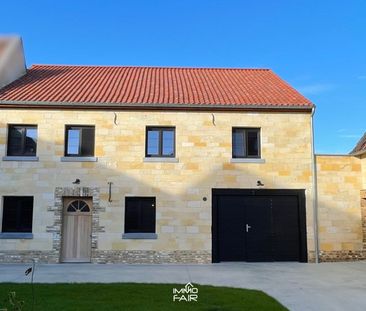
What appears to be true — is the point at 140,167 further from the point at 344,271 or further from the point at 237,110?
the point at 344,271

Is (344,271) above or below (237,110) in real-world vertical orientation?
below

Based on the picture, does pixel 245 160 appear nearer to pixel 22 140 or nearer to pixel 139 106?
pixel 139 106

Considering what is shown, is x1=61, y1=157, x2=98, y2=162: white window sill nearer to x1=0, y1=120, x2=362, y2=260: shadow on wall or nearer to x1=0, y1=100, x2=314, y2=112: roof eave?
x1=0, y1=120, x2=362, y2=260: shadow on wall

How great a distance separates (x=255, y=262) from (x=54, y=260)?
7096 millimetres

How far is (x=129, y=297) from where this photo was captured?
8609 mm

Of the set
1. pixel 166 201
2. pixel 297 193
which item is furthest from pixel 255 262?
pixel 166 201

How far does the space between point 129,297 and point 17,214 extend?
761 cm

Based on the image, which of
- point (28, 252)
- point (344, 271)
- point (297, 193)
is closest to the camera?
point (344, 271)

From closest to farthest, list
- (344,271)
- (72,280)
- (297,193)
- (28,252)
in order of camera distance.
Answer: (72,280), (344,271), (28,252), (297,193)

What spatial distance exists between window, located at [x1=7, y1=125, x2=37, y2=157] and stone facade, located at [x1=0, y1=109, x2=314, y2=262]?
26 cm

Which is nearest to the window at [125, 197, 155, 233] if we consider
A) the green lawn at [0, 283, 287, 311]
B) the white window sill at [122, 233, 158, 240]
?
the white window sill at [122, 233, 158, 240]

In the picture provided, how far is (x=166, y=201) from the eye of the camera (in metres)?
14.7

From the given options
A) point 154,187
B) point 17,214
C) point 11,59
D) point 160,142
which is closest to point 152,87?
point 160,142

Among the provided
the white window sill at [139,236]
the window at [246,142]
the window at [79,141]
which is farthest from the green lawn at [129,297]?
the window at [246,142]
